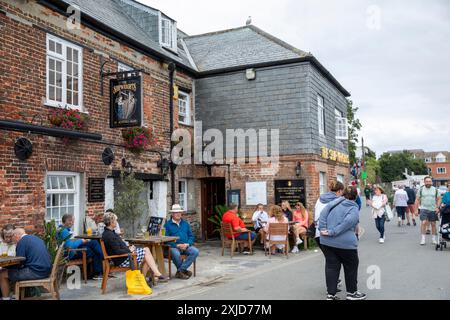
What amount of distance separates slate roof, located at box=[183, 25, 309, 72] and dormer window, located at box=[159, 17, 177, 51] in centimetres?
141

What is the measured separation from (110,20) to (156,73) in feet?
6.71

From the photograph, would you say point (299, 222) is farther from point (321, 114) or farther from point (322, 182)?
point (321, 114)

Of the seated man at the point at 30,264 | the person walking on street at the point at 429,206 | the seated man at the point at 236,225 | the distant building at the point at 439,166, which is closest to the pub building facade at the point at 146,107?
the seated man at the point at 30,264

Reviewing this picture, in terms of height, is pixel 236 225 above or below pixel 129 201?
below

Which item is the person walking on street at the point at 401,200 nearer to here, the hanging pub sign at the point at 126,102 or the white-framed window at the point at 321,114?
the white-framed window at the point at 321,114

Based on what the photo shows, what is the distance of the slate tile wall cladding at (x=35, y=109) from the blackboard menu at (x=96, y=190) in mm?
126

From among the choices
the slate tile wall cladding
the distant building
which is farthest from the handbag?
the distant building

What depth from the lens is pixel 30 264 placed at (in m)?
6.32

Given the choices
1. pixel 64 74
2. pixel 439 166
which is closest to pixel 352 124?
pixel 64 74

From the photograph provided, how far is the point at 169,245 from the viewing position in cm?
891

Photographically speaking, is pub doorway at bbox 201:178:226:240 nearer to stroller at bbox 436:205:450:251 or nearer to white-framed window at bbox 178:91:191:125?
white-framed window at bbox 178:91:191:125

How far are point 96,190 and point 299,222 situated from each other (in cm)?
591
